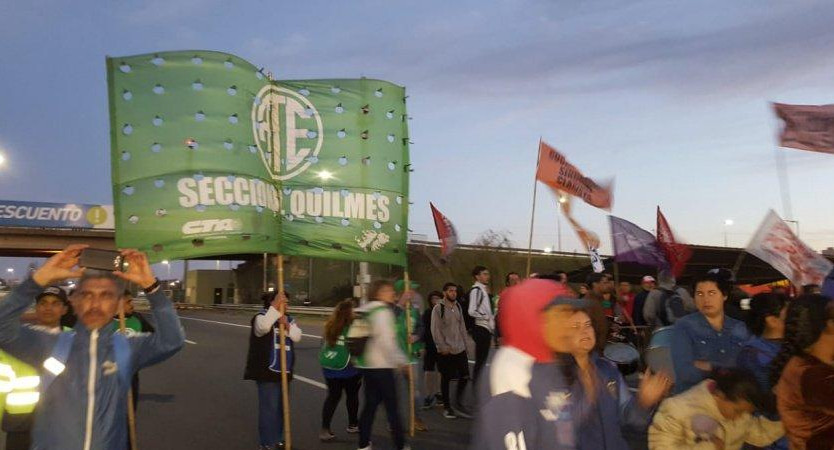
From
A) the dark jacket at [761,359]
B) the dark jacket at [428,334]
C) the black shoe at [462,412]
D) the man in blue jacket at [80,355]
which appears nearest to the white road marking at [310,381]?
the dark jacket at [428,334]

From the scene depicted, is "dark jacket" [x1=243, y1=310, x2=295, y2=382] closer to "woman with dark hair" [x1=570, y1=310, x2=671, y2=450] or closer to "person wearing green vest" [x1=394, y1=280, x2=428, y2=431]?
"person wearing green vest" [x1=394, y1=280, x2=428, y2=431]

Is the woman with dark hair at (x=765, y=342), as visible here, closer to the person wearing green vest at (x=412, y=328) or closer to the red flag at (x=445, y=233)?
the person wearing green vest at (x=412, y=328)

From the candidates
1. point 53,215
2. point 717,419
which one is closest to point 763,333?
point 717,419

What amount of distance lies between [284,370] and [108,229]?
1997 inches

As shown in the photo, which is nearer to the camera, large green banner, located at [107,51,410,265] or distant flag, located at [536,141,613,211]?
large green banner, located at [107,51,410,265]

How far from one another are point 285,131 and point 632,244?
8.30 meters

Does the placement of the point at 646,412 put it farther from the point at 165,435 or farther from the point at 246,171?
the point at 165,435

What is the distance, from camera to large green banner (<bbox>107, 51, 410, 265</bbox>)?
19.9ft

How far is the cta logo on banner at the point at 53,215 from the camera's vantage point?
52125 mm

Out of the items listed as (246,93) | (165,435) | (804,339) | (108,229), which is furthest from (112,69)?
(108,229)

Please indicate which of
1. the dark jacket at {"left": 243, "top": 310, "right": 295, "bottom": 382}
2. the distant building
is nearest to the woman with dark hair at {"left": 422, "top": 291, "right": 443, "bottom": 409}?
the dark jacket at {"left": 243, "top": 310, "right": 295, "bottom": 382}

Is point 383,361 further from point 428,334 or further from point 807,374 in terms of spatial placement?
point 807,374

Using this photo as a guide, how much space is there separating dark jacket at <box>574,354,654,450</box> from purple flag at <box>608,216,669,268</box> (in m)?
10.5

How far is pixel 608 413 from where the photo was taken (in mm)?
2867
